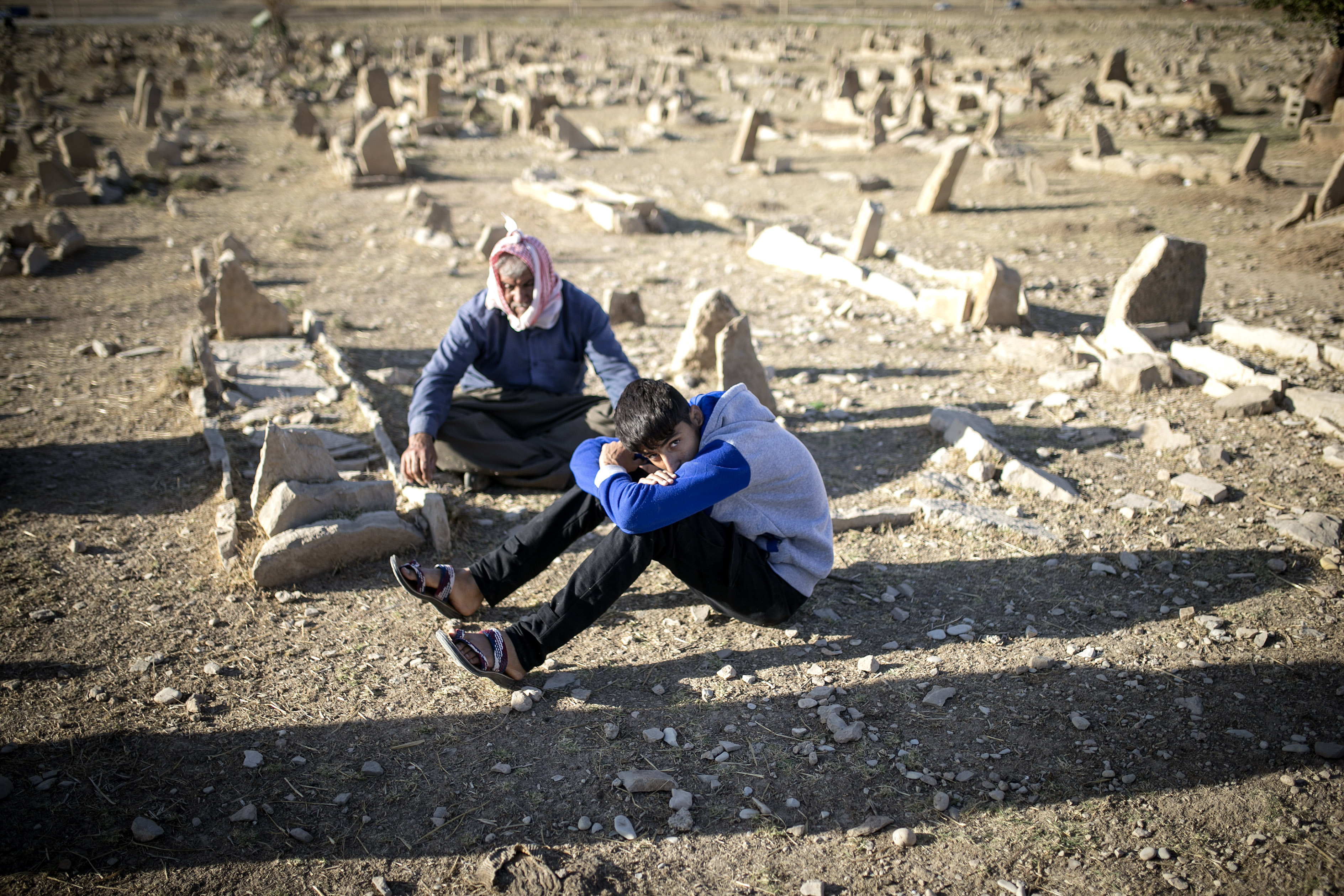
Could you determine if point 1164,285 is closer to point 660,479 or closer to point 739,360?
point 739,360

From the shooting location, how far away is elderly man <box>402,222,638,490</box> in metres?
4.61

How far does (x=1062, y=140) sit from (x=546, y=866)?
1630 centimetres

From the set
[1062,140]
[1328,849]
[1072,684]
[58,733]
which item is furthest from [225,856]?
[1062,140]

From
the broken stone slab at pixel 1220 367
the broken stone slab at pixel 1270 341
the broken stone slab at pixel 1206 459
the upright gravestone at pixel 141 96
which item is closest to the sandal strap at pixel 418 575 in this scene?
the broken stone slab at pixel 1206 459

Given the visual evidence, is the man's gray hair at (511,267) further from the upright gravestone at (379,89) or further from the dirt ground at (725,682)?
the upright gravestone at (379,89)

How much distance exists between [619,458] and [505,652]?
89 centimetres

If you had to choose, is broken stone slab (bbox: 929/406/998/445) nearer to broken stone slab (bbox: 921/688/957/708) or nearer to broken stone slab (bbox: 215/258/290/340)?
broken stone slab (bbox: 921/688/957/708)

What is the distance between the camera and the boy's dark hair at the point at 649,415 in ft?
9.96

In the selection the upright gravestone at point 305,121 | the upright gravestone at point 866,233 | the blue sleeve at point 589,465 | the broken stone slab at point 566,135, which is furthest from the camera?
the upright gravestone at point 305,121

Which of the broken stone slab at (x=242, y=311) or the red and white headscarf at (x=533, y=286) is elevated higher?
the red and white headscarf at (x=533, y=286)

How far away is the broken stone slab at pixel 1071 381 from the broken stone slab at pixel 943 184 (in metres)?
5.45

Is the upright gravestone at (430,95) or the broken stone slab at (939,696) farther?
the upright gravestone at (430,95)

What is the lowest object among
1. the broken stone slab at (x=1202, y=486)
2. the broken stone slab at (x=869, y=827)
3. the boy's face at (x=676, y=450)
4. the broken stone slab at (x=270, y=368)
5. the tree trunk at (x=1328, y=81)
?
the broken stone slab at (x=270, y=368)

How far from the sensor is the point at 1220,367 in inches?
231
